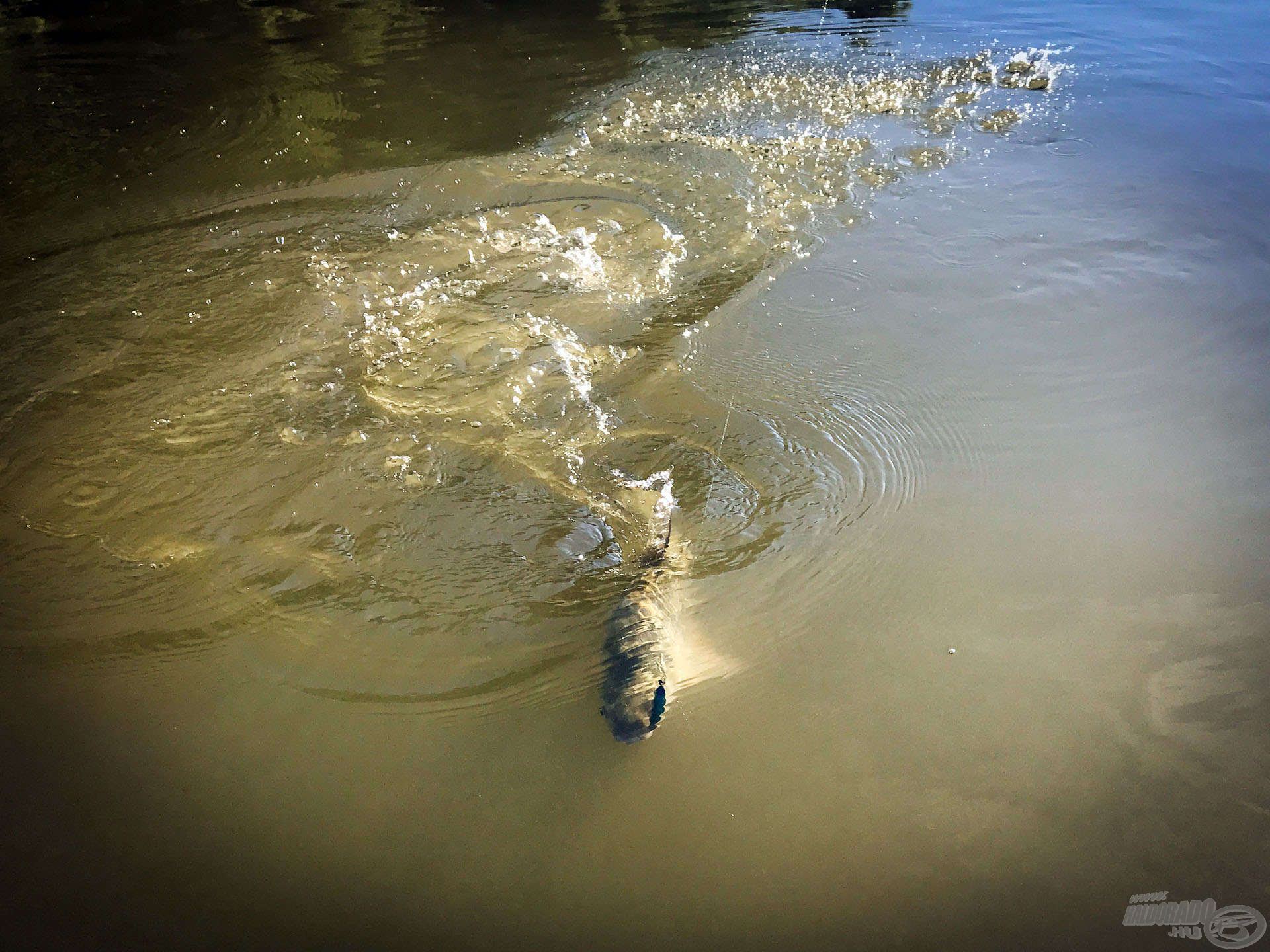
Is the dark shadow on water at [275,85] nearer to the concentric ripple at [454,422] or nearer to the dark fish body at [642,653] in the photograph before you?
the concentric ripple at [454,422]

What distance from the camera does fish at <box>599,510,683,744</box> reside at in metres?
2.21

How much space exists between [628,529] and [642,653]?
0.54 meters

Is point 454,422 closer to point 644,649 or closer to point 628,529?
point 628,529

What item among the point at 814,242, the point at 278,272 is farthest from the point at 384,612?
the point at 814,242

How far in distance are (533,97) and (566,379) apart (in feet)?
11.3

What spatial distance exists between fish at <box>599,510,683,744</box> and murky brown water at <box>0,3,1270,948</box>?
2 centimetres

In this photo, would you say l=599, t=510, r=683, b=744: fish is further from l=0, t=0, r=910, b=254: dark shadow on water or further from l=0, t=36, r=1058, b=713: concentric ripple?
l=0, t=0, r=910, b=254: dark shadow on water

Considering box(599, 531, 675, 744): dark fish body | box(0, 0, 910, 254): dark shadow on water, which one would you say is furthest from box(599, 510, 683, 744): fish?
box(0, 0, 910, 254): dark shadow on water

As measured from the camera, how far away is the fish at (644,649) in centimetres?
221

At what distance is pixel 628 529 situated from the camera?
2789mm

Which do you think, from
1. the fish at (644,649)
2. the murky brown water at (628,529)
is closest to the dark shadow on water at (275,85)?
the murky brown water at (628,529)

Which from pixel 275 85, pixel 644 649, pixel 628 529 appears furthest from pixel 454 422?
pixel 275 85

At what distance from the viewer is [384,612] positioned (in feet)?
8.23

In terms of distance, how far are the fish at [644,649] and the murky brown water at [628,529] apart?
0.07 ft
